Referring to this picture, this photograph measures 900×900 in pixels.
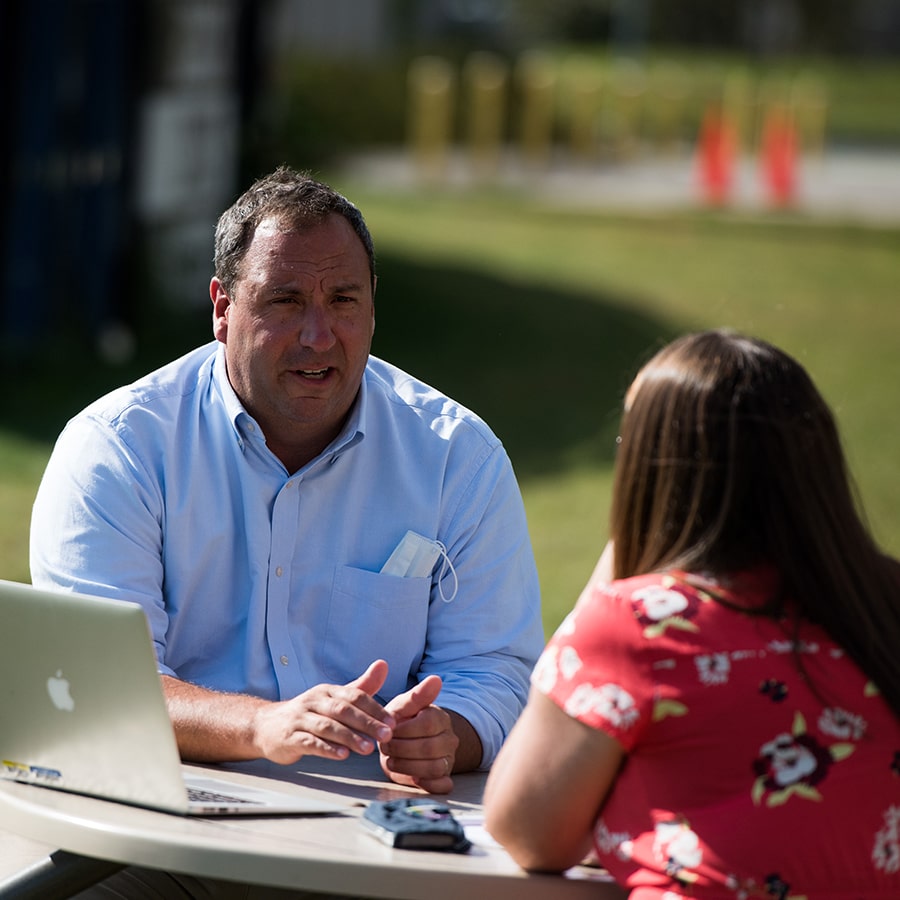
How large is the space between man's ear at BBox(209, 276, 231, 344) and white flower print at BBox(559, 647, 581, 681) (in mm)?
1235

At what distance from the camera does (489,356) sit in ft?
37.9

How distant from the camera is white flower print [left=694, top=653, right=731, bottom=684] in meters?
2.04

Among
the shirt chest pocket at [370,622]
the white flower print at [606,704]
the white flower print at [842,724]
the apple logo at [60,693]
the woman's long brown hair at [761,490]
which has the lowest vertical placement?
the shirt chest pocket at [370,622]

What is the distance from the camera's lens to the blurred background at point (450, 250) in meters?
9.28

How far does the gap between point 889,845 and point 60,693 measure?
1.12 meters

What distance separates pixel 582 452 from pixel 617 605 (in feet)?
22.7

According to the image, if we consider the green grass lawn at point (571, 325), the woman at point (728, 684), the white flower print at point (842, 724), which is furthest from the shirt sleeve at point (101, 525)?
the green grass lawn at point (571, 325)

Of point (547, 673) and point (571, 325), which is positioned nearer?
point (547, 673)

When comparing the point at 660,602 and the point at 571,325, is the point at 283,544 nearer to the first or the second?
the point at 660,602

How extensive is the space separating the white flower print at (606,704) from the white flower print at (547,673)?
1.3 inches

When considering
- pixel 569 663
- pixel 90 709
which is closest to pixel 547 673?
pixel 569 663

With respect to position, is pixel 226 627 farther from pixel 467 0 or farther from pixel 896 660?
pixel 467 0

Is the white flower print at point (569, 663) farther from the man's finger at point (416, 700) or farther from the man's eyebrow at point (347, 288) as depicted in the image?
the man's eyebrow at point (347, 288)

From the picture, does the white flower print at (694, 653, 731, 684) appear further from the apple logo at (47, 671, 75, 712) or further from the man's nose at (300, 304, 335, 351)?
the man's nose at (300, 304, 335, 351)
